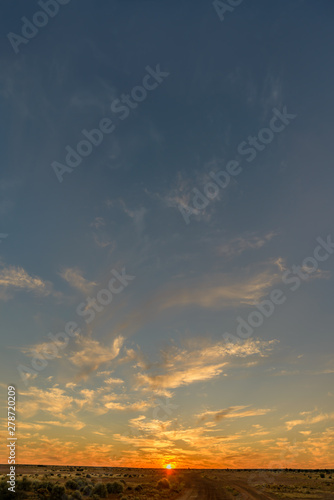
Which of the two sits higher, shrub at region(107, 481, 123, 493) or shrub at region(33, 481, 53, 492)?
shrub at region(33, 481, 53, 492)

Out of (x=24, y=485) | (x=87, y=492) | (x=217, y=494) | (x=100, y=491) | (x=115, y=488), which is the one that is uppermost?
(x=24, y=485)

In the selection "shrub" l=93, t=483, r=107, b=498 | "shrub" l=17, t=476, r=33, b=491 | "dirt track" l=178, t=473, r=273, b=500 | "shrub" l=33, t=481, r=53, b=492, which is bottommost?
"dirt track" l=178, t=473, r=273, b=500

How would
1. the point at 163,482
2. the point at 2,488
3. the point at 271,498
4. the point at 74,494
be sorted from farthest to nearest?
the point at 163,482, the point at 271,498, the point at 74,494, the point at 2,488

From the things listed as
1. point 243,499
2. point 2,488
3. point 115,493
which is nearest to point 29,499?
point 2,488

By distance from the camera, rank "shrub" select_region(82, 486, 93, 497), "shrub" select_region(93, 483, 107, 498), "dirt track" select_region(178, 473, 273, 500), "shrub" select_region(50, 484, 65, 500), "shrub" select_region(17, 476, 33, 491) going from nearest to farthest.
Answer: "shrub" select_region(50, 484, 65, 500)
"shrub" select_region(17, 476, 33, 491)
"shrub" select_region(82, 486, 93, 497)
"shrub" select_region(93, 483, 107, 498)
"dirt track" select_region(178, 473, 273, 500)

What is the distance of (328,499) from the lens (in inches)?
1495

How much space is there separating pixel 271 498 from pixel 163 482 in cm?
1941

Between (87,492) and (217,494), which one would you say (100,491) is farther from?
(217,494)

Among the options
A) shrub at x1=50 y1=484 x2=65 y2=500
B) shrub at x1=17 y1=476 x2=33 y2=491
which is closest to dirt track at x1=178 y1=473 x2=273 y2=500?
shrub at x1=50 y1=484 x2=65 y2=500

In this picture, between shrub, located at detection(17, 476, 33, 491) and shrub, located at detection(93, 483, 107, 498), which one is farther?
shrub, located at detection(93, 483, 107, 498)

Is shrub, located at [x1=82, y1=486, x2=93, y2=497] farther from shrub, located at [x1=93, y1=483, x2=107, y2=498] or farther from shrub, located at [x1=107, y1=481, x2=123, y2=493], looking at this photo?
shrub, located at [x1=107, y1=481, x2=123, y2=493]

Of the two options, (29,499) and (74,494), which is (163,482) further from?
(29,499)

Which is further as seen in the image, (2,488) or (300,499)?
(300,499)

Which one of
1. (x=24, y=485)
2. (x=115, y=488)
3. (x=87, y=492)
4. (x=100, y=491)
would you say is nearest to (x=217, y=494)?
(x=115, y=488)
